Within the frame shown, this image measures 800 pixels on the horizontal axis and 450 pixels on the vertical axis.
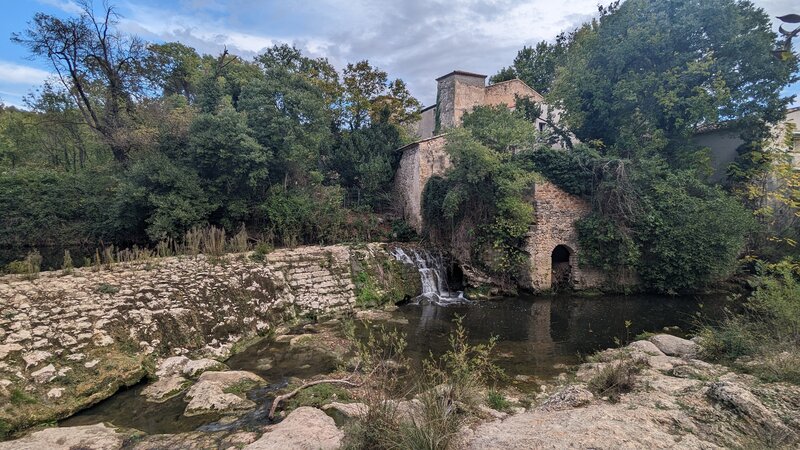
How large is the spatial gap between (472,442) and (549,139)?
17.5 metres

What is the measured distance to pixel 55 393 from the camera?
202 inches

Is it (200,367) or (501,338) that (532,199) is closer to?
(501,338)

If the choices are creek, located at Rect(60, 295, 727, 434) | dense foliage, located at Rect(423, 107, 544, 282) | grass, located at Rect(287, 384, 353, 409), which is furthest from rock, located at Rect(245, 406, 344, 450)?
dense foliage, located at Rect(423, 107, 544, 282)

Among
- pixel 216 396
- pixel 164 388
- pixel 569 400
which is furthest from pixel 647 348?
pixel 164 388

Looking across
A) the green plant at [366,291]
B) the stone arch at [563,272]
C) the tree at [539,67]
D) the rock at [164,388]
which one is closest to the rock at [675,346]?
the stone arch at [563,272]

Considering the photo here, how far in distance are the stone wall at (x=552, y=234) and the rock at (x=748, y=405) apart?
916 cm

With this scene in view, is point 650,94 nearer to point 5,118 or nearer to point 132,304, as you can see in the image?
point 132,304

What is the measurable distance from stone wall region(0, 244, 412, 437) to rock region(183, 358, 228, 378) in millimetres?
683

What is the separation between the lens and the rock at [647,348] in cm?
687

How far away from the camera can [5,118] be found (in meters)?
23.1

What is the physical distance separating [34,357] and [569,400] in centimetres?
789

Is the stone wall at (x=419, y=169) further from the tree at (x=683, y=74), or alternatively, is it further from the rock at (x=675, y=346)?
the rock at (x=675, y=346)

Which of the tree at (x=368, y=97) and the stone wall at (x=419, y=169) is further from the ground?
the tree at (x=368, y=97)

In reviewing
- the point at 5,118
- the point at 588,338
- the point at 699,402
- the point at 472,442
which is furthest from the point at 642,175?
the point at 5,118
